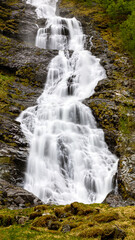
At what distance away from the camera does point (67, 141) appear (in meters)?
22.4

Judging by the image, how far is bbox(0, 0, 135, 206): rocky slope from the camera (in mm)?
18750

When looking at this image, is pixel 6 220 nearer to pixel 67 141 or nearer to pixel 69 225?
pixel 69 225

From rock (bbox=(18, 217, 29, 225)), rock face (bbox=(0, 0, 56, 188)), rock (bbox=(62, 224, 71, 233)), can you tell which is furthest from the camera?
rock face (bbox=(0, 0, 56, 188))

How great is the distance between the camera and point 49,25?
48.4m

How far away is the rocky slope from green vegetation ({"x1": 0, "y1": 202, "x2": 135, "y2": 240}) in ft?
15.8

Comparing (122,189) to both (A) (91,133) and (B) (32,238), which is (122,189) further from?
(B) (32,238)

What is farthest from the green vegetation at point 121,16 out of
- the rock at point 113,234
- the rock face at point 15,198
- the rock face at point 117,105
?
the rock at point 113,234

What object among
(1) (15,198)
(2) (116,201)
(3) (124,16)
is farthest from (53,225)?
(3) (124,16)

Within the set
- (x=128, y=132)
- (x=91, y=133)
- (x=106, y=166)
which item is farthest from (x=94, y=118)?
(x=106, y=166)

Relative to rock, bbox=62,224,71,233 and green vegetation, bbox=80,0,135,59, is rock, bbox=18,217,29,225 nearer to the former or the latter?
rock, bbox=62,224,71,233

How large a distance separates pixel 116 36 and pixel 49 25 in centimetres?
1568

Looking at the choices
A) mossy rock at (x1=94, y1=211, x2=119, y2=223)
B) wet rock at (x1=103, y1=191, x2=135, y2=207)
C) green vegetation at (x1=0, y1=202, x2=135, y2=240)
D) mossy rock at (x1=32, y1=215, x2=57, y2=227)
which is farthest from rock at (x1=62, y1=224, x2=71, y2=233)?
wet rock at (x1=103, y1=191, x2=135, y2=207)

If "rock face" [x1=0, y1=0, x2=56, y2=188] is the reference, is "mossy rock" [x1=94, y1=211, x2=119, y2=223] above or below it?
below

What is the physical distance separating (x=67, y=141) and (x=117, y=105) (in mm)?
8978
